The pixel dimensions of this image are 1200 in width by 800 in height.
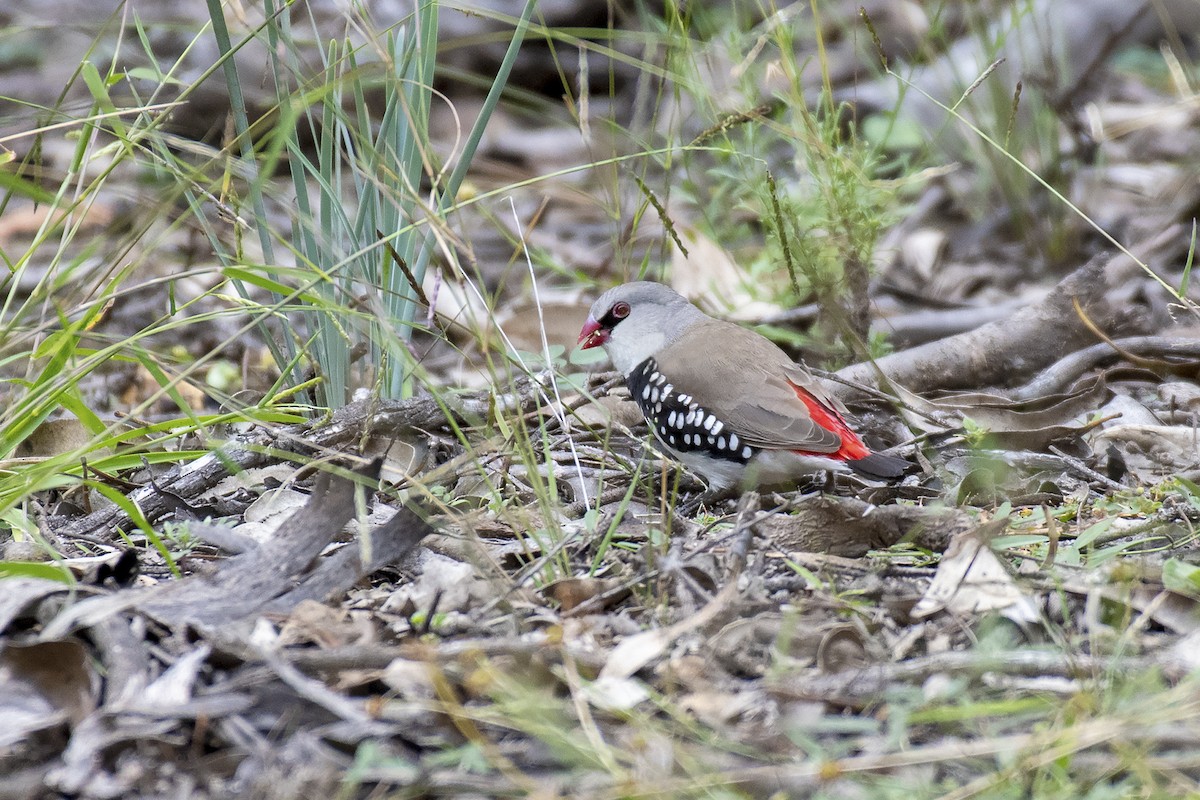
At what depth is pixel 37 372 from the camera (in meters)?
2.71

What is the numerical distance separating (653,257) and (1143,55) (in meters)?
3.54

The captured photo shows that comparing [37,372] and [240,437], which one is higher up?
[37,372]

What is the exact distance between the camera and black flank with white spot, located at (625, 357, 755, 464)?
10.7 ft

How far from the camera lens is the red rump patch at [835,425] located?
3080 millimetres

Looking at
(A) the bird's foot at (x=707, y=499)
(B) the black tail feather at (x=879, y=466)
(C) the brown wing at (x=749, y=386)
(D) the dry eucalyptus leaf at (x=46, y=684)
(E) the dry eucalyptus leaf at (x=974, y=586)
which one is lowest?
(A) the bird's foot at (x=707, y=499)

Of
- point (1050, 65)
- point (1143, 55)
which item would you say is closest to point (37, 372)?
point (1050, 65)

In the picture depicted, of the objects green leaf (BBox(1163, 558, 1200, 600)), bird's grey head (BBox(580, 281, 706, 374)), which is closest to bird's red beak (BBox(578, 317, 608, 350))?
bird's grey head (BBox(580, 281, 706, 374))

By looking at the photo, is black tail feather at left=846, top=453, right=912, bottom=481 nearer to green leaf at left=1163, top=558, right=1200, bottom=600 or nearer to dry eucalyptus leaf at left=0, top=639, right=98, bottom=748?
green leaf at left=1163, top=558, right=1200, bottom=600

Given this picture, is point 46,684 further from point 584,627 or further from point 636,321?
point 636,321

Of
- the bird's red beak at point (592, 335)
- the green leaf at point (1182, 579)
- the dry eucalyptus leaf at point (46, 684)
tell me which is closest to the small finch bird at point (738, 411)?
the bird's red beak at point (592, 335)

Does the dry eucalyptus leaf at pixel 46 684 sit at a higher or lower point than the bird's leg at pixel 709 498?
higher

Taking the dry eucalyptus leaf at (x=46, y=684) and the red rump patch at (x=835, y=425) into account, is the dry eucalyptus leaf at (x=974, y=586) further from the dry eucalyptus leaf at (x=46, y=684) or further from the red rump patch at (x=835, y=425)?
the dry eucalyptus leaf at (x=46, y=684)

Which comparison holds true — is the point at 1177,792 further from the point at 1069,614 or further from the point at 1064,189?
the point at 1064,189

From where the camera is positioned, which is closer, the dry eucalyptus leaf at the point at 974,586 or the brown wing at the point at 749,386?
the dry eucalyptus leaf at the point at 974,586
